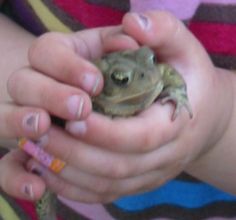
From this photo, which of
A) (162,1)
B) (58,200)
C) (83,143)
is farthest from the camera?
(58,200)

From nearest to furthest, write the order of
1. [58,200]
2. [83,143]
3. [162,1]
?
[83,143] → [162,1] → [58,200]

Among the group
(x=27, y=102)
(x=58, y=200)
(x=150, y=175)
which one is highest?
(x=27, y=102)

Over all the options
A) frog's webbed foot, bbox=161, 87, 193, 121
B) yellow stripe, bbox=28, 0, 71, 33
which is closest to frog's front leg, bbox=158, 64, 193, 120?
frog's webbed foot, bbox=161, 87, 193, 121

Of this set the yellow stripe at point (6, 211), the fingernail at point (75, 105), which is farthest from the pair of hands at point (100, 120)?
the yellow stripe at point (6, 211)

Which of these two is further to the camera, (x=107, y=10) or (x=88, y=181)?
(x=107, y=10)

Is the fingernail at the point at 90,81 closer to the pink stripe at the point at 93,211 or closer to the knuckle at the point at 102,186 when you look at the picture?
the knuckle at the point at 102,186

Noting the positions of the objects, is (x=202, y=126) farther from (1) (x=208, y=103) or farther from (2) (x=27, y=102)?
(2) (x=27, y=102)

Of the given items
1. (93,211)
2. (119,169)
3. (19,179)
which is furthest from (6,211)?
(119,169)

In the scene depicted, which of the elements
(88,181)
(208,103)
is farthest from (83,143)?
(208,103)
